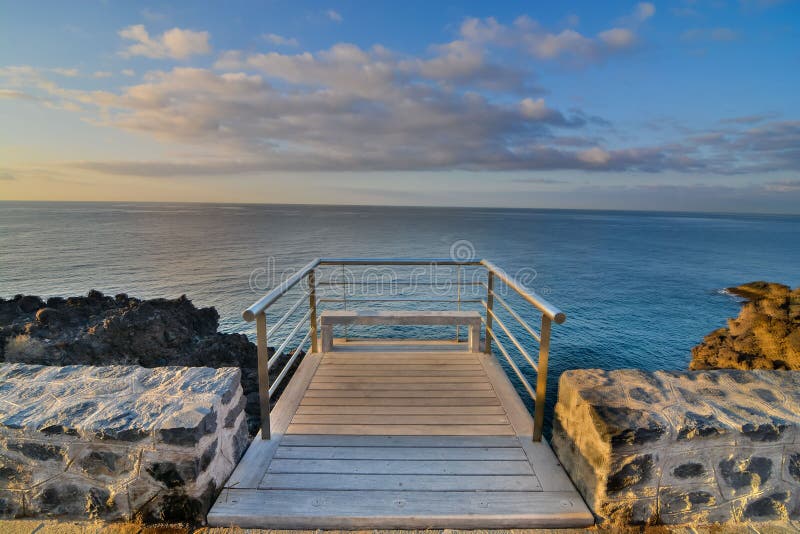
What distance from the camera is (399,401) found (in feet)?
10.7

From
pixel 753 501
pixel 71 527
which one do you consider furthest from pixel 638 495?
pixel 71 527

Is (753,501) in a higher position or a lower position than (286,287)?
lower

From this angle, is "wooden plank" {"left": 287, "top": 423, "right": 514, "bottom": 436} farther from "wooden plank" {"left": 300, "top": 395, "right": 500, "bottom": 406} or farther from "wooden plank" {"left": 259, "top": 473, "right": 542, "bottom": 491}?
"wooden plank" {"left": 259, "top": 473, "right": 542, "bottom": 491}

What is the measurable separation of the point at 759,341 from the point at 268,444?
15.6 metres

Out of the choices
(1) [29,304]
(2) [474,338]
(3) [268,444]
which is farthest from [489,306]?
(1) [29,304]

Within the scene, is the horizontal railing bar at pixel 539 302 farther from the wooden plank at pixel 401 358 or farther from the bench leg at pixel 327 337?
the bench leg at pixel 327 337

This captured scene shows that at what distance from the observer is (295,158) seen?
63.5 meters

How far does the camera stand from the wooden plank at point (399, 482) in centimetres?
220

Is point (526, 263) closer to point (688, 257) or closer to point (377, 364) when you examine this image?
point (688, 257)

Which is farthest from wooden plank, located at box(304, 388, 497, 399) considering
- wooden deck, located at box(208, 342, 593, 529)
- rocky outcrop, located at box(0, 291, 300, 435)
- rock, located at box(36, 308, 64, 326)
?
rock, located at box(36, 308, 64, 326)

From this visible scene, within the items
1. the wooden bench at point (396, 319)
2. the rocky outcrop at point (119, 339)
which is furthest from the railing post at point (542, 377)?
the rocky outcrop at point (119, 339)

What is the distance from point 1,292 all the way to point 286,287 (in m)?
27.5

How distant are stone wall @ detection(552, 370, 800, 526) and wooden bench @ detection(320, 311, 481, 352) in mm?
2275

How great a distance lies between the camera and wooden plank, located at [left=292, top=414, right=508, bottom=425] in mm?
2922
